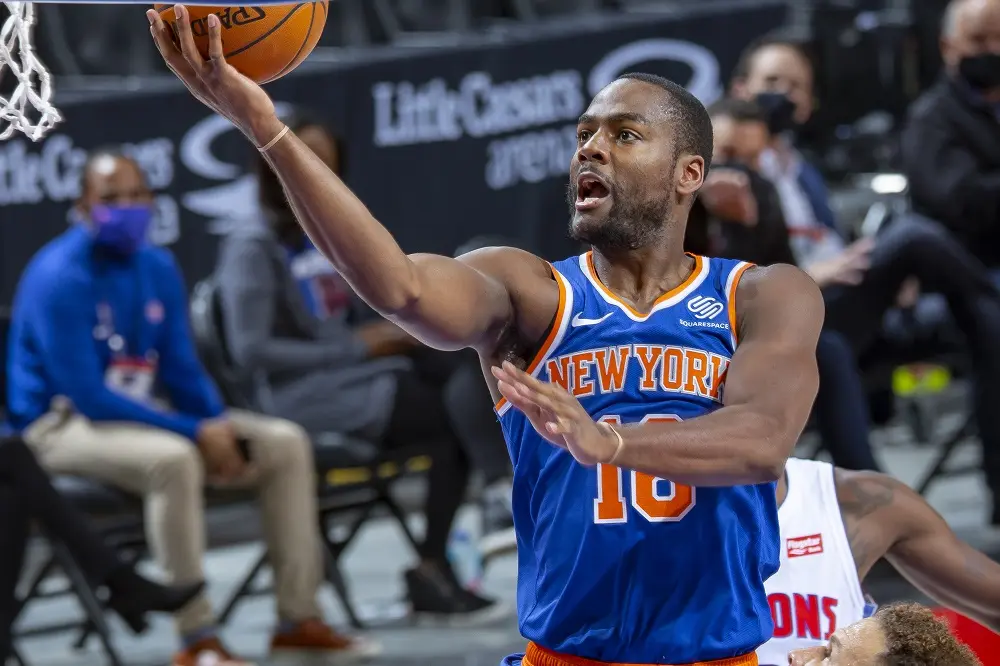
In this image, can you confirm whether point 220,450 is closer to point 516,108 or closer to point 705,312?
point 516,108

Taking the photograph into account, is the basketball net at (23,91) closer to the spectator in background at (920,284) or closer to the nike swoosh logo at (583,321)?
the nike swoosh logo at (583,321)

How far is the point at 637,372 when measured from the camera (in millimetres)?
2855

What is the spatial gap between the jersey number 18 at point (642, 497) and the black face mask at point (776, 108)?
13.0 feet

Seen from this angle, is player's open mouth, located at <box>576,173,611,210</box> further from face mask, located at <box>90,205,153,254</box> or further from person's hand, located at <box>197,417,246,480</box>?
face mask, located at <box>90,205,153,254</box>

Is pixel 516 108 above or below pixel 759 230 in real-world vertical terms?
above

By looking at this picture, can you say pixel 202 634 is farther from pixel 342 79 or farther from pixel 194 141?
pixel 342 79

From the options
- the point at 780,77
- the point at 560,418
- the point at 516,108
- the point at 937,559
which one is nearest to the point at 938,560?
the point at 937,559

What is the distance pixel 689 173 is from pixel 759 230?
270 centimetres

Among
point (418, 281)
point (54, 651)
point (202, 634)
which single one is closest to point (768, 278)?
point (418, 281)

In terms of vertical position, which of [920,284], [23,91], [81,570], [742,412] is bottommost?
[81,570]

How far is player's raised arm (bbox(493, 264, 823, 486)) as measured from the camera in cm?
249

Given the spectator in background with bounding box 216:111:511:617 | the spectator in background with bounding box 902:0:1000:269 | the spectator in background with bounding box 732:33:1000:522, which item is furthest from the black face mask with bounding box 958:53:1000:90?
the spectator in background with bounding box 216:111:511:617

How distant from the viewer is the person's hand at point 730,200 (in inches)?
223

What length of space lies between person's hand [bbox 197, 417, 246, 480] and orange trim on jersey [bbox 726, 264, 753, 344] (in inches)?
136
